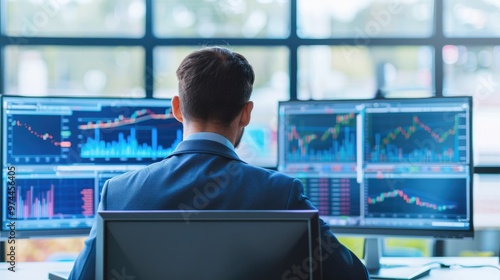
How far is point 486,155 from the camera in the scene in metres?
2.99

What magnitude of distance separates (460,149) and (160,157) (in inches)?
39.4

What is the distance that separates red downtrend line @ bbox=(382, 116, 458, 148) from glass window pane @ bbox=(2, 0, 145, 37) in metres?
1.35

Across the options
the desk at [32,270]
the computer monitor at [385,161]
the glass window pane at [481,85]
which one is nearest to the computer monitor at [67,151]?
the desk at [32,270]

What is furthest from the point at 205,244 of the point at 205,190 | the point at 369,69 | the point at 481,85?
the point at 481,85

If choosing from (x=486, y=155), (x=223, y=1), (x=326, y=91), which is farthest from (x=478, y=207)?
(x=223, y=1)

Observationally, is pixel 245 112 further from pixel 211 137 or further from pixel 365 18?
pixel 365 18

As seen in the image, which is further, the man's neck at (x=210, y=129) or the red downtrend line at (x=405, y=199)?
the red downtrend line at (x=405, y=199)

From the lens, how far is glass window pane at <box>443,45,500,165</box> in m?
2.97

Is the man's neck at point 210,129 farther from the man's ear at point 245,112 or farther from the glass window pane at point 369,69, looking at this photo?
the glass window pane at point 369,69

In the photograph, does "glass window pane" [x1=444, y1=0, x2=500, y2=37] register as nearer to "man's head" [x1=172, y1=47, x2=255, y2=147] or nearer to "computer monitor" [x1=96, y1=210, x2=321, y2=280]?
"man's head" [x1=172, y1=47, x2=255, y2=147]

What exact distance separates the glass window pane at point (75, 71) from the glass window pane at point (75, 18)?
8 centimetres

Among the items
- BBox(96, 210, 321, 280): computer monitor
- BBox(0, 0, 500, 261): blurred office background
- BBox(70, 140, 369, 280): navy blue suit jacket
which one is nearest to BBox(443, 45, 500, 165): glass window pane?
BBox(0, 0, 500, 261): blurred office background

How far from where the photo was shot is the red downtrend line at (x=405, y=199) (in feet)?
6.85

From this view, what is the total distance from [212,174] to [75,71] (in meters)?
1.82
